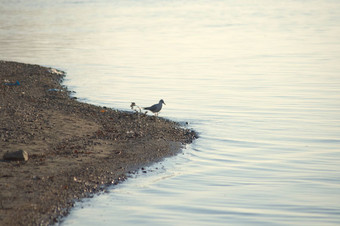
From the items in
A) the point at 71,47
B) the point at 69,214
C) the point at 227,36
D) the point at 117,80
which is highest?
the point at 227,36

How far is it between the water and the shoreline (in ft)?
1.70

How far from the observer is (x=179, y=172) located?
44.4 ft

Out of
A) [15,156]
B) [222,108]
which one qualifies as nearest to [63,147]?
[15,156]

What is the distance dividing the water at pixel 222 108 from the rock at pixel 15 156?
96.9 inches

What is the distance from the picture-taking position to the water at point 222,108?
11414 mm

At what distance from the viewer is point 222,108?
21625mm

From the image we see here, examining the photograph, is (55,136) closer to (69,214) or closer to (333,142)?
(69,214)

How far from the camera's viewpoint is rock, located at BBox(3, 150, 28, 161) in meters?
12.7

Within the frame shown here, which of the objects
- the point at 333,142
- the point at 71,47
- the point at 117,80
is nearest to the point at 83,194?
the point at 333,142

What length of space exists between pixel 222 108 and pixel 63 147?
8.96 metres

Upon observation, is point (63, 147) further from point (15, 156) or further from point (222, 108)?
point (222, 108)

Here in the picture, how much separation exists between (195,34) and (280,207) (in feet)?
150

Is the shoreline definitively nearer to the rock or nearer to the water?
the rock

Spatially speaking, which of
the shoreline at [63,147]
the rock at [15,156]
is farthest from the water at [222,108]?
the rock at [15,156]
